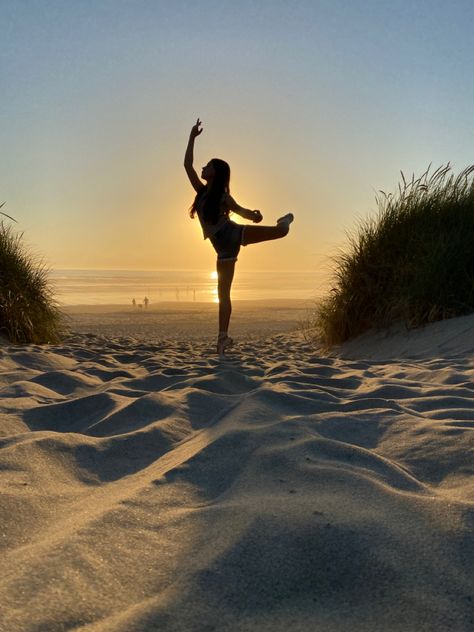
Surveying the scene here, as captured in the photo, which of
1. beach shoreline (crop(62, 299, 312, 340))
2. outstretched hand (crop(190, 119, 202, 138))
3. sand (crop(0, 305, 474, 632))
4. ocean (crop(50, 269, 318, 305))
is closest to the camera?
sand (crop(0, 305, 474, 632))

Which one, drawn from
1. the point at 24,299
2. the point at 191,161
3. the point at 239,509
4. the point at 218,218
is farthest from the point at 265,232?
the point at 239,509

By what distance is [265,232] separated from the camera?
18.7 feet

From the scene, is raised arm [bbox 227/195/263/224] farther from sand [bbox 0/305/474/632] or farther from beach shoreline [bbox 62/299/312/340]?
beach shoreline [bbox 62/299/312/340]

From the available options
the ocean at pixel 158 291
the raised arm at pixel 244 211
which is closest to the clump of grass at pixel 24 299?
the ocean at pixel 158 291

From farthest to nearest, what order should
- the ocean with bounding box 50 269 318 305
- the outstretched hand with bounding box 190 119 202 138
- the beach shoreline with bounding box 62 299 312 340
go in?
the ocean with bounding box 50 269 318 305 → the beach shoreline with bounding box 62 299 312 340 → the outstretched hand with bounding box 190 119 202 138

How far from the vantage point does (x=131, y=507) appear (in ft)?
5.41

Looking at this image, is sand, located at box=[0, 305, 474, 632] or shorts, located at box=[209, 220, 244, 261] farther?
shorts, located at box=[209, 220, 244, 261]

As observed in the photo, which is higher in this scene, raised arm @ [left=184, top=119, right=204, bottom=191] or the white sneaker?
raised arm @ [left=184, top=119, right=204, bottom=191]

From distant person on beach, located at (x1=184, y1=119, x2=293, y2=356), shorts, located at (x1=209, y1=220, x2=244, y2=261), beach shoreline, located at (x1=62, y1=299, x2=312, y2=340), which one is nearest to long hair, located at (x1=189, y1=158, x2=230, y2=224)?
distant person on beach, located at (x1=184, y1=119, x2=293, y2=356)

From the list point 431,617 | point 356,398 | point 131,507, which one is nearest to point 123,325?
point 356,398

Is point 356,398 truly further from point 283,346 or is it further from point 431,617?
point 283,346

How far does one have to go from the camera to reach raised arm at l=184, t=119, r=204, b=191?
5.69 metres

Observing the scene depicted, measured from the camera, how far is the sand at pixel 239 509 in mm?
1146

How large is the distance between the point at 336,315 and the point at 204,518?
5285 mm
